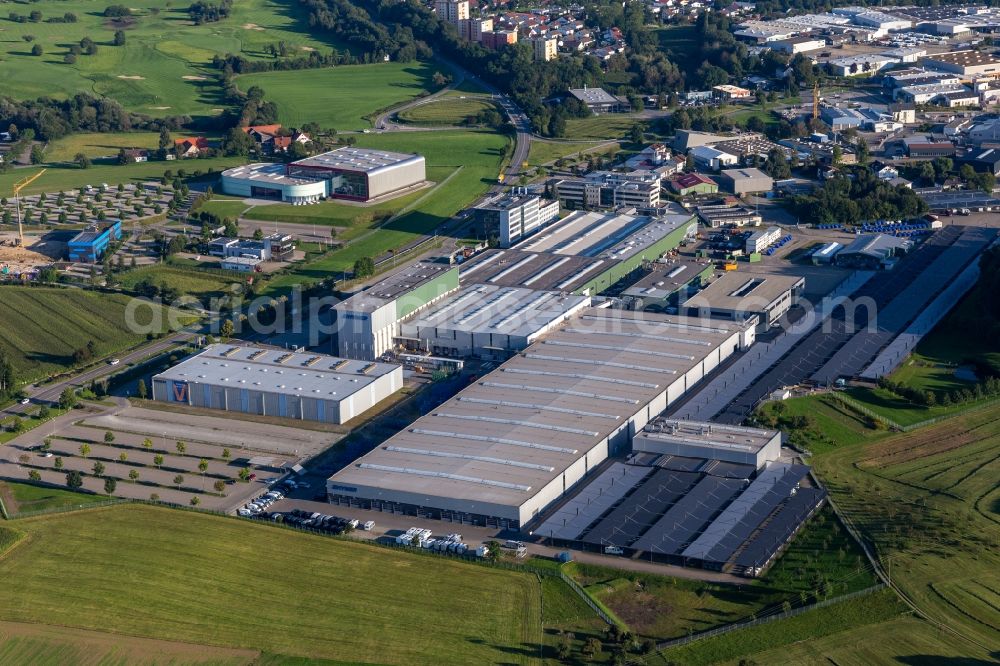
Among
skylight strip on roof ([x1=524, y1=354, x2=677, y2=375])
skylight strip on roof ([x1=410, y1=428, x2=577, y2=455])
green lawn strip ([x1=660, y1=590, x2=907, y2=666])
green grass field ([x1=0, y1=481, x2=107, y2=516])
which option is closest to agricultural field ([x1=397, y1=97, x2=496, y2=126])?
skylight strip on roof ([x1=524, y1=354, x2=677, y2=375])

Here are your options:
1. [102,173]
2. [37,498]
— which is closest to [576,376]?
[37,498]

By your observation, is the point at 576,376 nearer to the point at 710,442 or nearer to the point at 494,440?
the point at 494,440

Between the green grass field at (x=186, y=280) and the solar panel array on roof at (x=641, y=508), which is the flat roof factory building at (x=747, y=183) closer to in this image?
the green grass field at (x=186, y=280)

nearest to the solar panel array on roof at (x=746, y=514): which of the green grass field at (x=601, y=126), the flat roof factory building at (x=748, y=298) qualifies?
the flat roof factory building at (x=748, y=298)

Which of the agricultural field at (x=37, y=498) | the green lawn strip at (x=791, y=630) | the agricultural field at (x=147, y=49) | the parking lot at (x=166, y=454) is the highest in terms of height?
the agricultural field at (x=147, y=49)

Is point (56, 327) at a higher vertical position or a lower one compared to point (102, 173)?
lower
